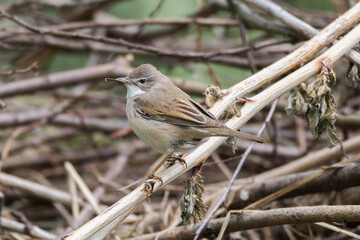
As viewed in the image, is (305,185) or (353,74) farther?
(305,185)

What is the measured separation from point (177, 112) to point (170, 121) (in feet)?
0.27

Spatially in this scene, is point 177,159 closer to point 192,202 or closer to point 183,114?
point 183,114

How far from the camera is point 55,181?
5176 mm

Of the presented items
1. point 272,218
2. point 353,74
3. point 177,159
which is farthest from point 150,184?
point 353,74

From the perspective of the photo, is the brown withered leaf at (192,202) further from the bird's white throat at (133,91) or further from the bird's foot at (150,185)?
the bird's white throat at (133,91)

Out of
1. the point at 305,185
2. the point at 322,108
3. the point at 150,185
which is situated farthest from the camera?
the point at 305,185

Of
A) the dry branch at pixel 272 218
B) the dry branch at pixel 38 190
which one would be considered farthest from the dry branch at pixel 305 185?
the dry branch at pixel 38 190

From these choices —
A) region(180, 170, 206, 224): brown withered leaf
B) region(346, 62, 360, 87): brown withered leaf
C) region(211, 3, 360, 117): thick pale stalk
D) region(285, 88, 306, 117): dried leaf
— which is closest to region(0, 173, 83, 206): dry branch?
region(180, 170, 206, 224): brown withered leaf

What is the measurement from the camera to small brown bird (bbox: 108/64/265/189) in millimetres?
2799

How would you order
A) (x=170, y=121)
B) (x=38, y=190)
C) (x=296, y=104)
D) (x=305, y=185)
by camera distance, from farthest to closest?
1. (x=38, y=190)
2. (x=305, y=185)
3. (x=170, y=121)
4. (x=296, y=104)

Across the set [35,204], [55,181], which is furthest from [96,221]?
[55,181]

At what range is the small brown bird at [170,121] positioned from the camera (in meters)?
2.80

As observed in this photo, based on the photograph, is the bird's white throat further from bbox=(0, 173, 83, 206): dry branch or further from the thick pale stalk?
bbox=(0, 173, 83, 206): dry branch

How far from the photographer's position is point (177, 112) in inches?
118
